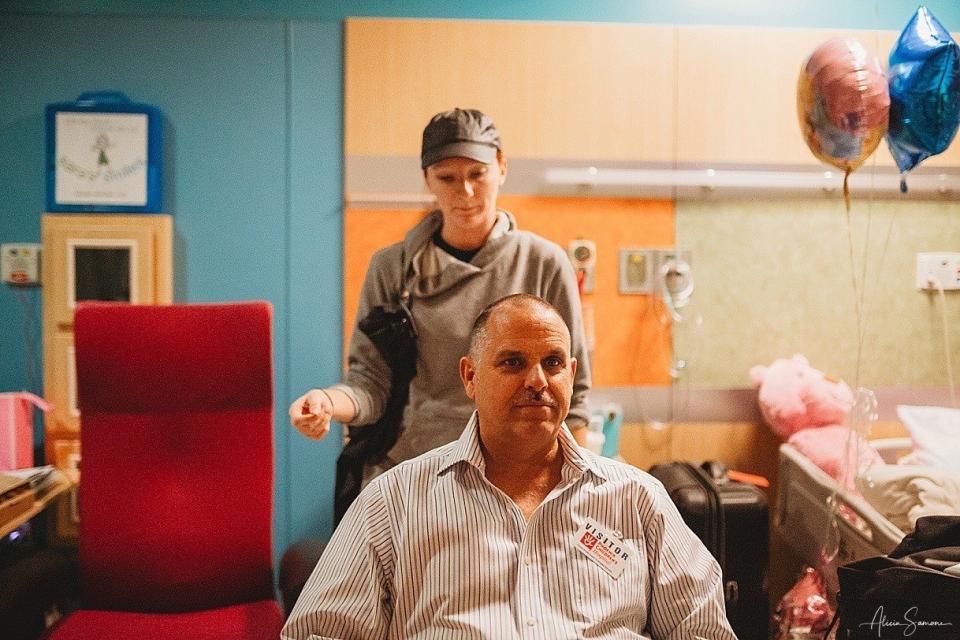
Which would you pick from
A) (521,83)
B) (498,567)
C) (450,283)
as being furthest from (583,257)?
(498,567)

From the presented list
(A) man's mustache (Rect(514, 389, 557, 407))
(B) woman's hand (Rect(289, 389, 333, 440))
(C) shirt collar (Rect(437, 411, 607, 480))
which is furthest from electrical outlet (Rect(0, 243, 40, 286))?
(A) man's mustache (Rect(514, 389, 557, 407))

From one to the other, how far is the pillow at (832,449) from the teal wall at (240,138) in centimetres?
165

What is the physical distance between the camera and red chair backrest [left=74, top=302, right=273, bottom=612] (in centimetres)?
197

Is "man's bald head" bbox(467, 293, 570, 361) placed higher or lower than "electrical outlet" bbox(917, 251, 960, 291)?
lower

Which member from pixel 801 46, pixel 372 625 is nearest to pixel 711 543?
pixel 372 625

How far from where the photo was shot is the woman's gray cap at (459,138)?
5.89 feet

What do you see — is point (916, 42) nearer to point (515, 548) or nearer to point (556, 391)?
point (556, 391)

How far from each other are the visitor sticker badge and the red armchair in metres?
0.96

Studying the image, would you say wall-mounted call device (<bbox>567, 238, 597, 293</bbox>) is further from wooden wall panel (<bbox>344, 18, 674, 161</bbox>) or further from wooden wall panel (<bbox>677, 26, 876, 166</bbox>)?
wooden wall panel (<bbox>677, 26, 876, 166</bbox>)

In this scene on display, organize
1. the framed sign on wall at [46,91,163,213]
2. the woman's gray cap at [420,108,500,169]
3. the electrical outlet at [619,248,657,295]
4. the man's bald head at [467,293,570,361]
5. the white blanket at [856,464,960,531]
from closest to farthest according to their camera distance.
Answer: the man's bald head at [467,293,570,361]
the woman's gray cap at [420,108,500,169]
the white blanket at [856,464,960,531]
the framed sign on wall at [46,91,163,213]
the electrical outlet at [619,248,657,295]

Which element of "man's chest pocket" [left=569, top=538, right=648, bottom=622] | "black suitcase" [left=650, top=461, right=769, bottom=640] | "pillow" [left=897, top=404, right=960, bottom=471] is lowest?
"black suitcase" [left=650, top=461, right=769, bottom=640]

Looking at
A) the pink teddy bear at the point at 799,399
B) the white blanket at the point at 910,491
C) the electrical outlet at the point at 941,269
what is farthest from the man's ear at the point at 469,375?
the electrical outlet at the point at 941,269

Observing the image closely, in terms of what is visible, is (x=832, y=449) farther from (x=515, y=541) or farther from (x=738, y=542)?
(x=515, y=541)

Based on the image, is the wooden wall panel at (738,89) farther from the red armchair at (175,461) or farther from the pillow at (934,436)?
the red armchair at (175,461)
